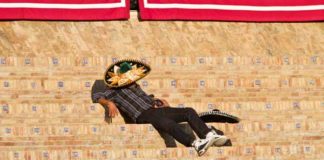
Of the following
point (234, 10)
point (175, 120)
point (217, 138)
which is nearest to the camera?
point (217, 138)

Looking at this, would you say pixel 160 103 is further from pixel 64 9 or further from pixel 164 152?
pixel 64 9

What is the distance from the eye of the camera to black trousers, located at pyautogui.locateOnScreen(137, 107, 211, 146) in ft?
48.2

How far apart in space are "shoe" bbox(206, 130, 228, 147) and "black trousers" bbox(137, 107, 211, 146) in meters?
0.09

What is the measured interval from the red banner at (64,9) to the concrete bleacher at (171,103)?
2749 mm

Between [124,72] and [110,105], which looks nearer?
[110,105]

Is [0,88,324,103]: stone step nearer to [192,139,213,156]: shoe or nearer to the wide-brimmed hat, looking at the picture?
the wide-brimmed hat

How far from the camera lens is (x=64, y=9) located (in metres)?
19.6

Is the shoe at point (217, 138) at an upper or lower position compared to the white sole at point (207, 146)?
upper

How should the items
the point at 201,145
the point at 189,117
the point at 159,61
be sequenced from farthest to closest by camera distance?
the point at 159,61
the point at 189,117
the point at 201,145

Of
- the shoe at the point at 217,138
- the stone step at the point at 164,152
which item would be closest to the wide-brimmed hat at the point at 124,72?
the stone step at the point at 164,152

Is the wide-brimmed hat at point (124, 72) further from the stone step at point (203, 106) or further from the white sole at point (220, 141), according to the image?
the white sole at point (220, 141)

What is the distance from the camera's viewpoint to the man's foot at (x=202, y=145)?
14.3m

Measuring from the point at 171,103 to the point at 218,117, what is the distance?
1177mm

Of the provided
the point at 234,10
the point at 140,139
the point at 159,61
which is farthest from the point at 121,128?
the point at 234,10
